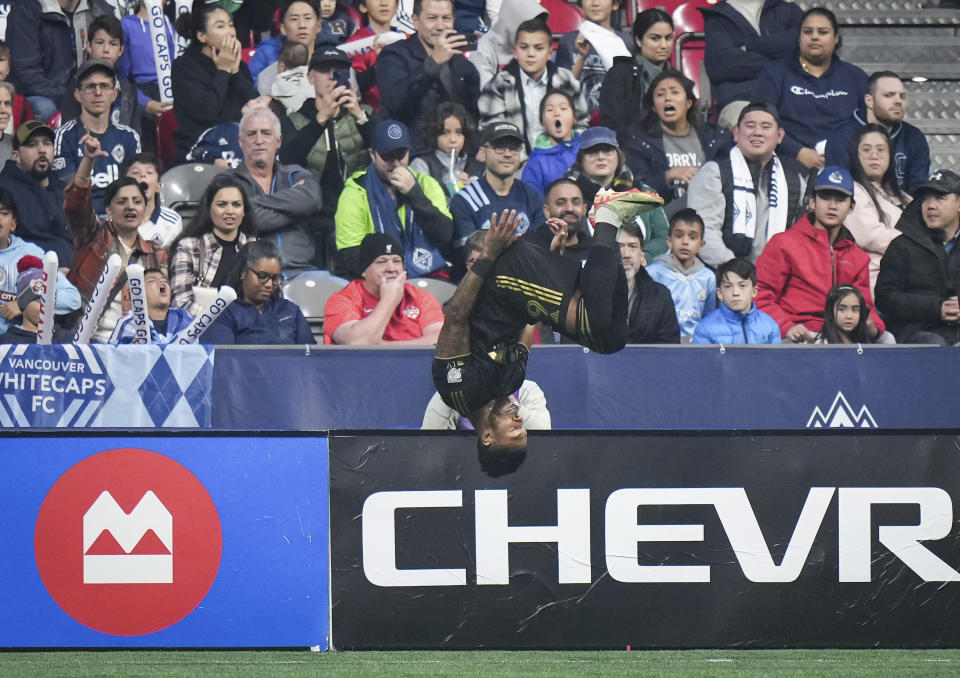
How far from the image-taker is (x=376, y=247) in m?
9.62

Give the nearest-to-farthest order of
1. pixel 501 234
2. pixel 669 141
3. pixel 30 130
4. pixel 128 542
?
pixel 501 234 < pixel 128 542 < pixel 30 130 < pixel 669 141

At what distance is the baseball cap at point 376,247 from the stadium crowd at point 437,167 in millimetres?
25

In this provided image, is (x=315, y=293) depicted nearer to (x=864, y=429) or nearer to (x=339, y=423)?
(x=339, y=423)

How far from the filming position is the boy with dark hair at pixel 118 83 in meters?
11.4

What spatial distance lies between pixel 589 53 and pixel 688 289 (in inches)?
126

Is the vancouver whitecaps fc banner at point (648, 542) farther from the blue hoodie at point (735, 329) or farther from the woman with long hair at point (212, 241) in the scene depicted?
the woman with long hair at point (212, 241)

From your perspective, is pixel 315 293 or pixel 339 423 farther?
pixel 315 293

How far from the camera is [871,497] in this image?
7.54 meters

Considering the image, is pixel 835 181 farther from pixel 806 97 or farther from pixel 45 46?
pixel 45 46

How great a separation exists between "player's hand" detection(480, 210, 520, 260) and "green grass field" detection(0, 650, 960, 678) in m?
2.14

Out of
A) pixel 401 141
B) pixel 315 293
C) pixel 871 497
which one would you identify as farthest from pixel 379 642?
pixel 401 141

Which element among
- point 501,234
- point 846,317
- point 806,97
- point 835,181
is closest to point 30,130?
point 501,234

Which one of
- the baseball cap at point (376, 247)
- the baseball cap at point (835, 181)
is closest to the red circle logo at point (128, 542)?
the baseball cap at point (376, 247)

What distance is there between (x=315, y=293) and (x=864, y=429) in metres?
4.31
